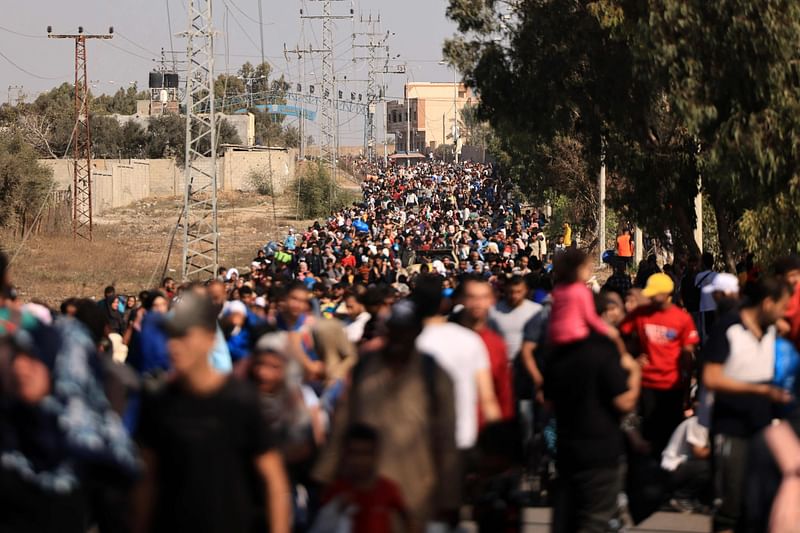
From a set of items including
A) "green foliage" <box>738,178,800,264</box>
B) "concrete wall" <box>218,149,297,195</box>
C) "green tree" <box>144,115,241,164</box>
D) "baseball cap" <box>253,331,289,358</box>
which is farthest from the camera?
"green tree" <box>144,115,241,164</box>

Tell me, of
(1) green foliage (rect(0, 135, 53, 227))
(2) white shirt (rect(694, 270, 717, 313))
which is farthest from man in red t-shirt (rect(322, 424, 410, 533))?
(1) green foliage (rect(0, 135, 53, 227))

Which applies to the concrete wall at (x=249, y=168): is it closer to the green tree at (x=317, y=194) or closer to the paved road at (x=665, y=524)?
the green tree at (x=317, y=194)

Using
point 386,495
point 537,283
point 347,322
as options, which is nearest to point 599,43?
point 537,283

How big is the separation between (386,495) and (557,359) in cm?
190

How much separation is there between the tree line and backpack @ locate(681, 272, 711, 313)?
1.47 m

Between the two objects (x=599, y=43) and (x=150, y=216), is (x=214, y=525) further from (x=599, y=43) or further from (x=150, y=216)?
(x=150, y=216)

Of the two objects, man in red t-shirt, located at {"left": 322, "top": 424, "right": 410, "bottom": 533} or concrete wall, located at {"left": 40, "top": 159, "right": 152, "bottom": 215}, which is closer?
man in red t-shirt, located at {"left": 322, "top": 424, "right": 410, "bottom": 533}

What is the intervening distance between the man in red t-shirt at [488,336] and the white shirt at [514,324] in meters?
1.48

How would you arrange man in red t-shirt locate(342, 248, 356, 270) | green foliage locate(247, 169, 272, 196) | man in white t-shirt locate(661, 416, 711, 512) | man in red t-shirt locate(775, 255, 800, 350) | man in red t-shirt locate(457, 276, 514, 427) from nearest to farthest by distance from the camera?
man in red t-shirt locate(457, 276, 514, 427)
man in red t-shirt locate(775, 255, 800, 350)
man in white t-shirt locate(661, 416, 711, 512)
man in red t-shirt locate(342, 248, 356, 270)
green foliage locate(247, 169, 272, 196)

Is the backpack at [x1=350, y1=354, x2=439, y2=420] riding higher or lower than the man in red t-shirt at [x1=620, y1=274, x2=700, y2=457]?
higher

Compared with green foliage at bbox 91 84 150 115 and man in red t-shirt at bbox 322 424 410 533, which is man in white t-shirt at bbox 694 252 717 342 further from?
green foliage at bbox 91 84 150 115

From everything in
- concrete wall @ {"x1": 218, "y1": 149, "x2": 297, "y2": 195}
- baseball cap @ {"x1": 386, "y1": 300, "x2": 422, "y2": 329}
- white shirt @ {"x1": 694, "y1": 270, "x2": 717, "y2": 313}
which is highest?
concrete wall @ {"x1": 218, "y1": 149, "x2": 297, "y2": 195}

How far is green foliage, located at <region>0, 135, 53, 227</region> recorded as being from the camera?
59.7 metres

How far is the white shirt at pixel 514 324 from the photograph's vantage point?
10.1 meters
